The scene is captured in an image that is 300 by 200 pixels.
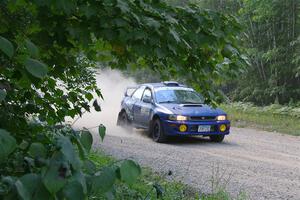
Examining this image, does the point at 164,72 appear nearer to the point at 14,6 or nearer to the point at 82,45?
the point at 82,45

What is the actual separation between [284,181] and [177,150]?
11.8 feet

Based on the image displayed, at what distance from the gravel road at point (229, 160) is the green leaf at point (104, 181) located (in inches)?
222

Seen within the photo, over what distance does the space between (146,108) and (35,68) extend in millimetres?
12658

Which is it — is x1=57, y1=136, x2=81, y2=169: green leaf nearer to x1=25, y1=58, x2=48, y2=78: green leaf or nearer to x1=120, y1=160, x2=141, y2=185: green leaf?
x1=120, y1=160, x2=141, y2=185: green leaf

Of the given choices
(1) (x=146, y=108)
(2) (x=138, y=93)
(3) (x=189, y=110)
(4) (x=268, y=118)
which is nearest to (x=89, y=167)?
(3) (x=189, y=110)

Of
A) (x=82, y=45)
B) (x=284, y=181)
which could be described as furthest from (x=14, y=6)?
(x=284, y=181)

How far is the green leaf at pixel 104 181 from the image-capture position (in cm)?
147

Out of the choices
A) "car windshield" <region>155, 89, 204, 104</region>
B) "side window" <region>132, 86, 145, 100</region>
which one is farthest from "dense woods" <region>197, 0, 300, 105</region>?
"car windshield" <region>155, 89, 204, 104</region>

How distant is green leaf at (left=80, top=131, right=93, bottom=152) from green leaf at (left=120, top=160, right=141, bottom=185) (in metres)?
0.27

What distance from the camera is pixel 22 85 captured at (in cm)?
273

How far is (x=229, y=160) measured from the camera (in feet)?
34.5

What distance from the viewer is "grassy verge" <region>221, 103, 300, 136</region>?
18.0m

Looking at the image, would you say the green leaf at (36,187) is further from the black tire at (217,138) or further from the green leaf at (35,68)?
the black tire at (217,138)

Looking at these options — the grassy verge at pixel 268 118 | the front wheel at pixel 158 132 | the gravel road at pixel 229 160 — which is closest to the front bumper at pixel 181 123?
the front wheel at pixel 158 132
